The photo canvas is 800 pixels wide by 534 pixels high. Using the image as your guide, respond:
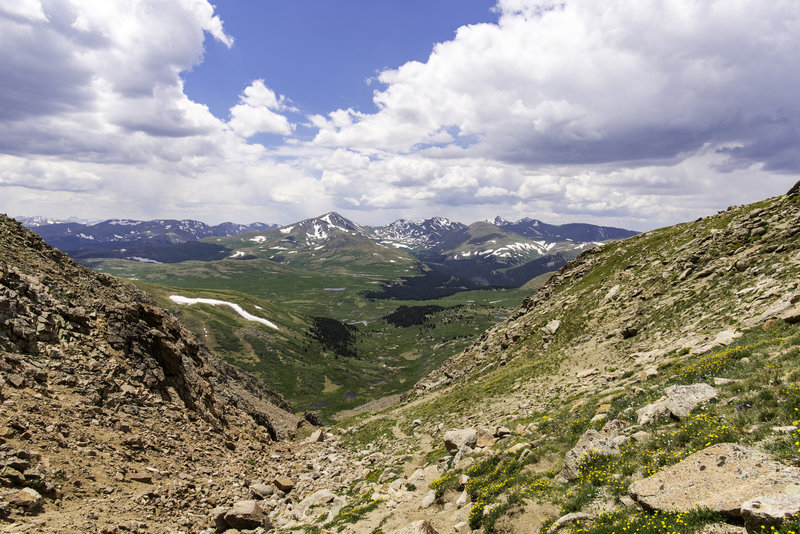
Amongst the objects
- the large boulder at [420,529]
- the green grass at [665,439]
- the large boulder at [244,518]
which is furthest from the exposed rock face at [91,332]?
the green grass at [665,439]

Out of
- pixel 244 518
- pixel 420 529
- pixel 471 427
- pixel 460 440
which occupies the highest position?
pixel 420 529

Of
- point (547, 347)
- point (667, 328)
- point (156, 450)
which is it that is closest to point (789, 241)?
point (667, 328)

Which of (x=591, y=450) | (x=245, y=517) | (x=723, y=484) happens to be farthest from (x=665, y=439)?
(x=245, y=517)

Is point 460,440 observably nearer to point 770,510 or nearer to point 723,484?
point 723,484

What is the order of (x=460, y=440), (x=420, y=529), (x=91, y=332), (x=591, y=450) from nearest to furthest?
(x=591, y=450) < (x=420, y=529) < (x=460, y=440) < (x=91, y=332)

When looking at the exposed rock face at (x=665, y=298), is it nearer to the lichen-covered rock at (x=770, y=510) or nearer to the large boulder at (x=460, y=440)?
the large boulder at (x=460, y=440)

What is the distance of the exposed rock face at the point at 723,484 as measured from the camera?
856 cm

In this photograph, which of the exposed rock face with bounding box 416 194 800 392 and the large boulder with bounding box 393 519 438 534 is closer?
the large boulder with bounding box 393 519 438 534

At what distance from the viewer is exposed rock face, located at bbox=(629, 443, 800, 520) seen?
856cm

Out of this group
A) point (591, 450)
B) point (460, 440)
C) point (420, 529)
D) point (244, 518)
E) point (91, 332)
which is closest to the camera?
point (591, 450)

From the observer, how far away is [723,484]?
9.61 meters

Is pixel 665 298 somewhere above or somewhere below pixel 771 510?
above

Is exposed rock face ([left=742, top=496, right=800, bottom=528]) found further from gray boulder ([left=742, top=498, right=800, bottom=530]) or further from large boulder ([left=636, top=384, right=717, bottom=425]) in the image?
large boulder ([left=636, top=384, right=717, bottom=425])

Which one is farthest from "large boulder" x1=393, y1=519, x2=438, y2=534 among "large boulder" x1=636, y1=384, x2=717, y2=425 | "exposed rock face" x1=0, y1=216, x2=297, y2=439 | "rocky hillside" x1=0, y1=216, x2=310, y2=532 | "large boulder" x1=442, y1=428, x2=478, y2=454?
"exposed rock face" x1=0, y1=216, x2=297, y2=439
